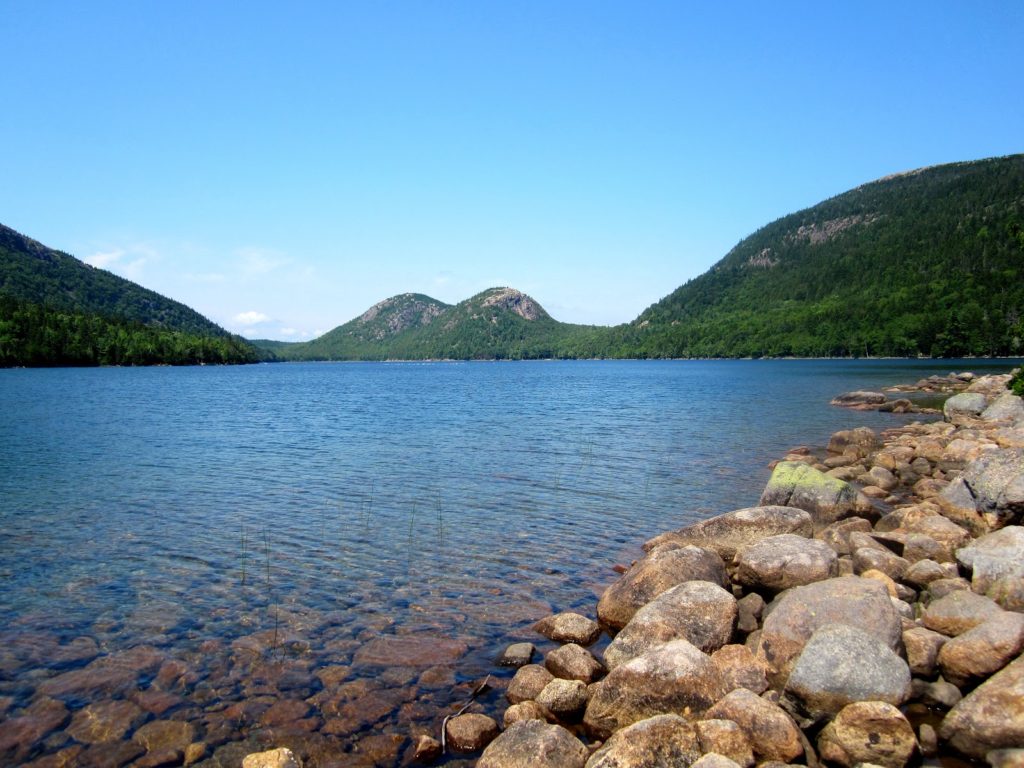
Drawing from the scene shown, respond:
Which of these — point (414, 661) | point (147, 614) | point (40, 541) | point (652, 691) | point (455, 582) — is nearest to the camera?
point (652, 691)

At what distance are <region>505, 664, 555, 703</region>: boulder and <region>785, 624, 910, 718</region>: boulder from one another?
3.33 metres

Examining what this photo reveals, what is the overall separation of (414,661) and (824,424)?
3964cm

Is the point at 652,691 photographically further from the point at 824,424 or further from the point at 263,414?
the point at 263,414

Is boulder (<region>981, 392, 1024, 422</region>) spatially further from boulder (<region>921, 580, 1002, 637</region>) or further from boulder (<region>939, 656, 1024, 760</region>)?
boulder (<region>939, 656, 1024, 760</region>)

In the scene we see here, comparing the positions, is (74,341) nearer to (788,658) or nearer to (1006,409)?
(1006,409)

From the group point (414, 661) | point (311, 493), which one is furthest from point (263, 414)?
point (414, 661)

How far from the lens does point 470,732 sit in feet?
28.0

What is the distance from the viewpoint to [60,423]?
4259 centimetres

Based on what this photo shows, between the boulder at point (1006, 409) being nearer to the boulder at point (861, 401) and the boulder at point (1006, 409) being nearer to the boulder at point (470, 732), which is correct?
the boulder at point (861, 401)

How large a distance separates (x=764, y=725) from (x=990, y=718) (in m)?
2.66

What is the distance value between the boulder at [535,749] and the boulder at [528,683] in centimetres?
151

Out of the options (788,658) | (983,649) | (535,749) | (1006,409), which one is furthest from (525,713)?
(1006,409)

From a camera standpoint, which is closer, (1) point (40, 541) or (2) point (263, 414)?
(1) point (40, 541)

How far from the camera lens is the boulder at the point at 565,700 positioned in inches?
350
